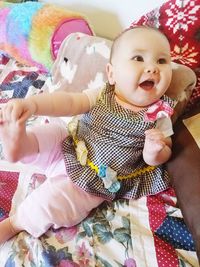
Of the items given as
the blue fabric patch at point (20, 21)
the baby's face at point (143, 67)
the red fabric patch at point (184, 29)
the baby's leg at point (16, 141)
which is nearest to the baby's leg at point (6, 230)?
the baby's leg at point (16, 141)

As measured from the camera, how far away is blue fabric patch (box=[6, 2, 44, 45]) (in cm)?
125

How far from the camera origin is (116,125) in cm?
81

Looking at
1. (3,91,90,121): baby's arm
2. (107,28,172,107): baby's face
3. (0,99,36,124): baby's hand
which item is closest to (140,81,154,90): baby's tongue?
(107,28,172,107): baby's face

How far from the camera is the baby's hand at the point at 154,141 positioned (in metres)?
0.73

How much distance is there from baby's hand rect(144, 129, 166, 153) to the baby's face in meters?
0.08

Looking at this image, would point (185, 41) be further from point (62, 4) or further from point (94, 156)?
point (62, 4)

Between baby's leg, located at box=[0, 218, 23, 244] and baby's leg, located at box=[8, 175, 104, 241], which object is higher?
baby's leg, located at box=[8, 175, 104, 241]

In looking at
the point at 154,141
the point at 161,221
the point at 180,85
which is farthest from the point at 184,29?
the point at 161,221

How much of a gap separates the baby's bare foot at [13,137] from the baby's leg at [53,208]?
10 centimetres

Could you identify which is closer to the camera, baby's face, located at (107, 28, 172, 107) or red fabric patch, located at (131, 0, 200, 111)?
baby's face, located at (107, 28, 172, 107)

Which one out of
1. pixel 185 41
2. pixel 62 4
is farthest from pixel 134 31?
pixel 62 4

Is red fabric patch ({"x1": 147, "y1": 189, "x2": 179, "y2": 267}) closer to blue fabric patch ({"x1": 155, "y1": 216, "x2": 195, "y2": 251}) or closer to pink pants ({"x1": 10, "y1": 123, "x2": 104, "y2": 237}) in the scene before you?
blue fabric patch ({"x1": 155, "y1": 216, "x2": 195, "y2": 251})

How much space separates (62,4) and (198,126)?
95 cm

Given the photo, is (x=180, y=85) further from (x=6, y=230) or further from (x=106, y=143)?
(x=6, y=230)
